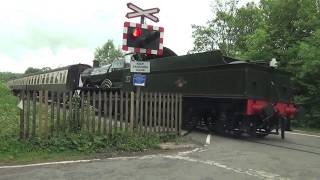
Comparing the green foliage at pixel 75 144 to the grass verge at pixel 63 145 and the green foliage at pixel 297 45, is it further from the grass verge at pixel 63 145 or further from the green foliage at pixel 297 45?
the green foliage at pixel 297 45

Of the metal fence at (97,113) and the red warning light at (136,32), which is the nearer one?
the metal fence at (97,113)

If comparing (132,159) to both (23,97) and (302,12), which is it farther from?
(302,12)

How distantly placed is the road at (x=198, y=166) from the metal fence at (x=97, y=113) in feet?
5.08

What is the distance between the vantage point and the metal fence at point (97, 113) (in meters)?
10.9

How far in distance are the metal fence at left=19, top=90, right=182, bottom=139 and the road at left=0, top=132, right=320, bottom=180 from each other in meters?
1.55

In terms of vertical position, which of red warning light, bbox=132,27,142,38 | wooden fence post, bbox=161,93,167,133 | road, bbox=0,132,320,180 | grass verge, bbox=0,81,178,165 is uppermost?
red warning light, bbox=132,27,142,38

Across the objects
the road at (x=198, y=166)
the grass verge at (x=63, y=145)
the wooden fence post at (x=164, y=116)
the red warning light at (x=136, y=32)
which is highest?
the red warning light at (x=136, y=32)

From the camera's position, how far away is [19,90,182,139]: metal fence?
1093 centimetres

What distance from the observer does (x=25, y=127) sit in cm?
1075

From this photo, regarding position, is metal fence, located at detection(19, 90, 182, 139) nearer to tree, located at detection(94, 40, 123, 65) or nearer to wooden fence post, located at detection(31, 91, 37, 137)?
wooden fence post, located at detection(31, 91, 37, 137)

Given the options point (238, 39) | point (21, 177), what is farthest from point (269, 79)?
point (238, 39)

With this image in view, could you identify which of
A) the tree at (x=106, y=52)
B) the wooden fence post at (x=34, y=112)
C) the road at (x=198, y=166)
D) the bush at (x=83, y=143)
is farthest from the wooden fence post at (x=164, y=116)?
the tree at (x=106, y=52)

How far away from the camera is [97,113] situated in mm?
12008

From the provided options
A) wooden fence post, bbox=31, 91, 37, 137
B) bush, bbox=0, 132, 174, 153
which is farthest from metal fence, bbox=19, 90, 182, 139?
bush, bbox=0, 132, 174, 153
